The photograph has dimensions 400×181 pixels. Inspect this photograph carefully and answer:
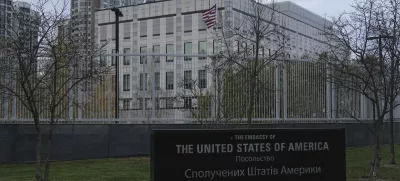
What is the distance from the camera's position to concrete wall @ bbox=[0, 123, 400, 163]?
16.4m

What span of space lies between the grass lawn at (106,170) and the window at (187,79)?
2885 millimetres

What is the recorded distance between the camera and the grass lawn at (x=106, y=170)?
12891mm

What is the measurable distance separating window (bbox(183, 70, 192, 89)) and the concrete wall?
56.4 inches

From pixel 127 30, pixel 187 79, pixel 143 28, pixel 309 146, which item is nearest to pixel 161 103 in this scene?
pixel 187 79

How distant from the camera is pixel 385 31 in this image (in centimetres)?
1371

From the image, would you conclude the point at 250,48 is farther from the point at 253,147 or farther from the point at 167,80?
the point at 253,147

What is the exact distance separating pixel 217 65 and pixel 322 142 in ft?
31.4

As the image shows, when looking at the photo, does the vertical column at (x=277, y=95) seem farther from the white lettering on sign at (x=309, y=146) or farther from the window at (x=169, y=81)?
the white lettering on sign at (x=309, y=146)

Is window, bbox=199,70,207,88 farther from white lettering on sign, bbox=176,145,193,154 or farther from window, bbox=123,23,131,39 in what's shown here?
window, bbox=123,23,131,39

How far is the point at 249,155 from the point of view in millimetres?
7203

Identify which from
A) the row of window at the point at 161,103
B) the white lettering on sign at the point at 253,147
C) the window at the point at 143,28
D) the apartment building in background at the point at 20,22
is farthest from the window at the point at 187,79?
the window at the point at 143,28

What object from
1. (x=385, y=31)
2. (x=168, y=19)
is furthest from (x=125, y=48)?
(x=385, y=31)

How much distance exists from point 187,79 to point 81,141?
4.24 metres

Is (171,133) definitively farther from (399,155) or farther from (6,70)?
(399,155)
